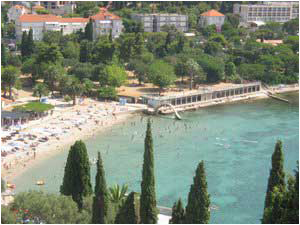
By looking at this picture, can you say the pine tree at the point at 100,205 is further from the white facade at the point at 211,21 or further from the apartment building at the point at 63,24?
the white facade at the point at 211,21

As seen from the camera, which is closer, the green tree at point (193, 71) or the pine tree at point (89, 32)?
the green tree at point (193, 71)

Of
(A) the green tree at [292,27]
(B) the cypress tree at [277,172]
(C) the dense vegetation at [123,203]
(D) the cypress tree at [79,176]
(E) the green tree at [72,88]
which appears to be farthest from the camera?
(A) the green tree at [292,27]

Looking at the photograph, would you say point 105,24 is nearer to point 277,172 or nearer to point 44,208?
point 277,172

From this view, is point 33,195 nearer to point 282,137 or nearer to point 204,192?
point 204,192

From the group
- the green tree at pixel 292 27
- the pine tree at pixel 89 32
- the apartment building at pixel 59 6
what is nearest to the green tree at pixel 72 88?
the pine tree at pixel 89 32

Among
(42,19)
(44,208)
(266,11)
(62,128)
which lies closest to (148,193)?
(44,208)

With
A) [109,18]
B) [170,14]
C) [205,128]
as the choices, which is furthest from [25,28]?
[205,128]
